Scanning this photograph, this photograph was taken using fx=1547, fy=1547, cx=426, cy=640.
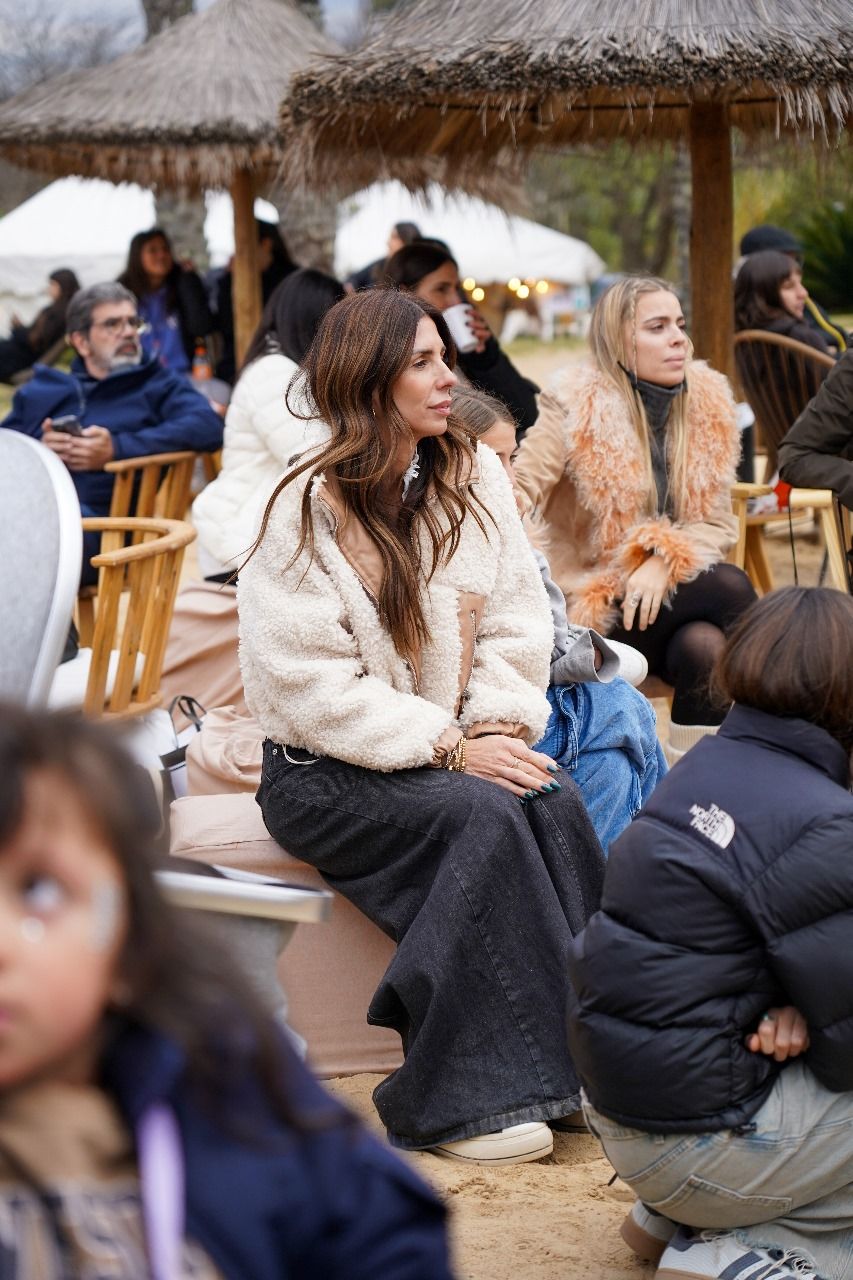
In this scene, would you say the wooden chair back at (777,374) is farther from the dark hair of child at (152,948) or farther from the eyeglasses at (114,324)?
the dark hair of child at (152,948)

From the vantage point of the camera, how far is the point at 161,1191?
3.81ft

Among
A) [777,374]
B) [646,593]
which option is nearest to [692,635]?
[646,593]

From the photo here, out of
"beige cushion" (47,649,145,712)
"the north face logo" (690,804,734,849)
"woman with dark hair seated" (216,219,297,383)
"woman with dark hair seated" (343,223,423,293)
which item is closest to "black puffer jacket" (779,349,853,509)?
"beige cushion" (47,649,145,712)

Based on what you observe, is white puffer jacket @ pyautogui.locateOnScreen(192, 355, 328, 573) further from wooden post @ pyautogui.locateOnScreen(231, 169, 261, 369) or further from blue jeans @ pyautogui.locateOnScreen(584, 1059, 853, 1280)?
wooden post @ pyautogui.locateOnScreen(231, 169, 261, 369)

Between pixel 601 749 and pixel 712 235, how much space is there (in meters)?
3.34

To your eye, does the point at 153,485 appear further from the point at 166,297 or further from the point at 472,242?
the point at 472,242

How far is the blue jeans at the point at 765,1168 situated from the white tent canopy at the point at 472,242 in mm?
14817

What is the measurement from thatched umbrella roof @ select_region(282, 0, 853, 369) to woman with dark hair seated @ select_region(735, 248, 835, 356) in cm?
139

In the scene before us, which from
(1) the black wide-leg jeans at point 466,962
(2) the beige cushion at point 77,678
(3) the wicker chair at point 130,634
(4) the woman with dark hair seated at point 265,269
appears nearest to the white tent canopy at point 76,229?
(4) the woman with dark hair seated at point 265,269

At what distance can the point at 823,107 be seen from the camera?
218 inches

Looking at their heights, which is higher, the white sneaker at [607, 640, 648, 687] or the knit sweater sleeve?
the knit sweater sleeve

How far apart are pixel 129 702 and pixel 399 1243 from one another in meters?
2.82

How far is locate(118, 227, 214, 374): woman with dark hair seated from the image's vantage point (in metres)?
9.62

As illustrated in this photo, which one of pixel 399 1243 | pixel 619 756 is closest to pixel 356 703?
pixel 619 756
